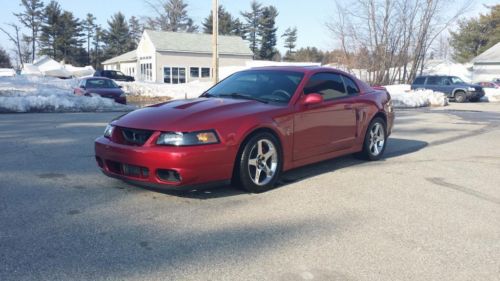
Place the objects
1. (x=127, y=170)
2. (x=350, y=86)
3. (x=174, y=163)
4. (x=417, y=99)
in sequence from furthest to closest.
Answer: (x=417, y=99) < (x=350, y=86) < (x=127, y=170) < (x=174, y=163)

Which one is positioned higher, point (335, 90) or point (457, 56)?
point (457, 56)

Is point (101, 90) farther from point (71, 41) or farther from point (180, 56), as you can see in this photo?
point (71, 41)

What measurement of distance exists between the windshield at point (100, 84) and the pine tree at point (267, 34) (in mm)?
58243

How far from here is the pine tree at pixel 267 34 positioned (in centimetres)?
7519

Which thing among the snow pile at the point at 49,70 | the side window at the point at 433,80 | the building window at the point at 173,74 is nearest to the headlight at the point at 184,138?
the side window at the point at 433,80

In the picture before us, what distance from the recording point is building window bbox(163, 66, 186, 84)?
144 ft

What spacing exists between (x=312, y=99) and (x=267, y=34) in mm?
72216

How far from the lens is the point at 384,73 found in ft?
110

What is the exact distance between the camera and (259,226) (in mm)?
3957

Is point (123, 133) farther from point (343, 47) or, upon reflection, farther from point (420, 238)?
point (343, 47)

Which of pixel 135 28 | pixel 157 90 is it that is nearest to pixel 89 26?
pixel 135 28

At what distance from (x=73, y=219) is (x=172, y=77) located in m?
41.0

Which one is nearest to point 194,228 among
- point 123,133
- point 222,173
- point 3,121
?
point 222,173

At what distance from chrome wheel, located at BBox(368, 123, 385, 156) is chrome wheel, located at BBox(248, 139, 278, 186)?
242 centimetres
